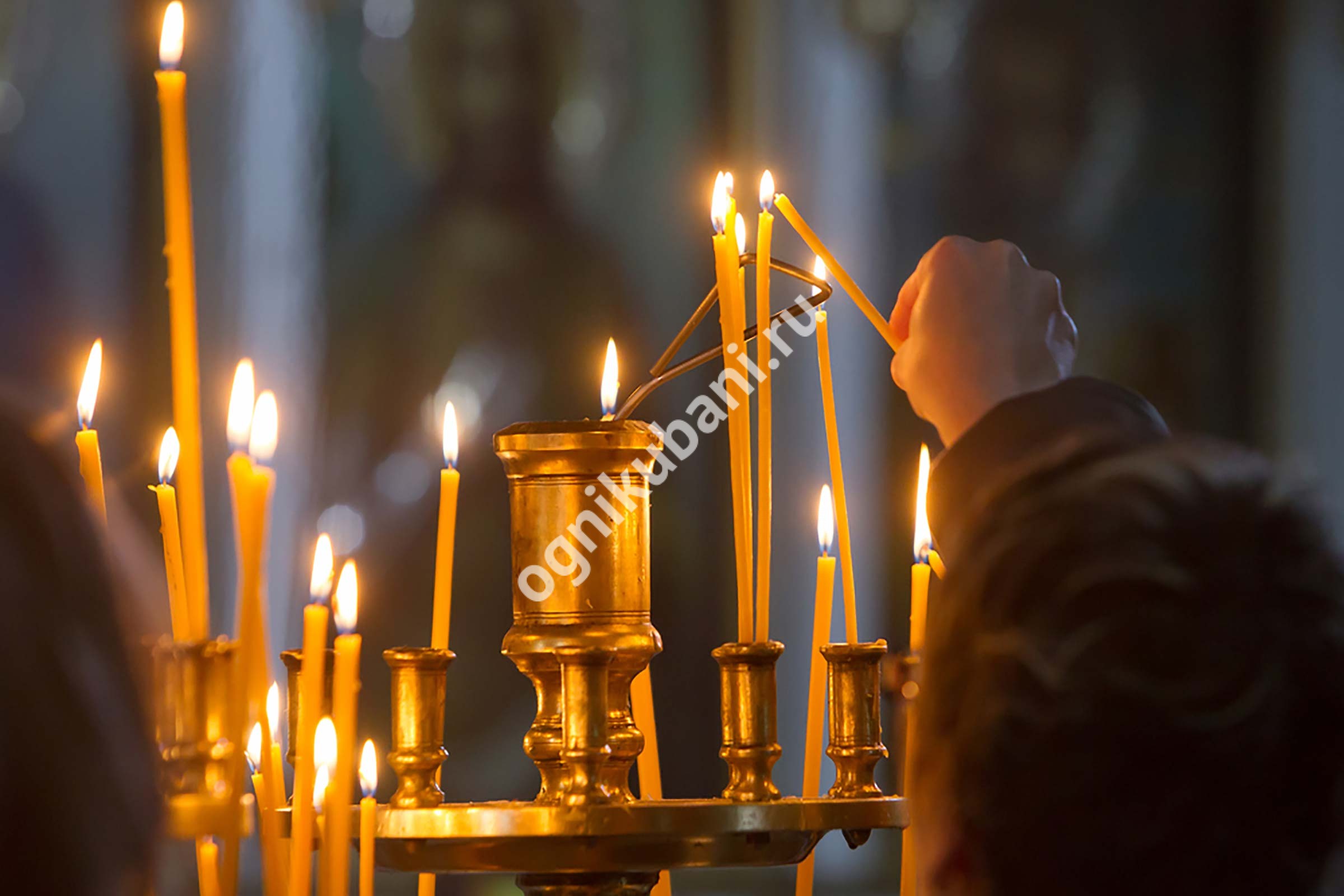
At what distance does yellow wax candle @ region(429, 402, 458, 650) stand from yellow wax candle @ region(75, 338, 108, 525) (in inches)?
5.4

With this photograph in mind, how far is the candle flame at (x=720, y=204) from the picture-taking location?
2.15ft

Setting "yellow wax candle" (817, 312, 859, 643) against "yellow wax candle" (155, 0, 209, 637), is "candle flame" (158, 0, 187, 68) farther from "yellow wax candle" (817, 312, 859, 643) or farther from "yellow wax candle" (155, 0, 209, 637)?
"yellow wax candle" (817, 312, 859, 643)

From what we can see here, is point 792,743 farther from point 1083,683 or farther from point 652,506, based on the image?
point 1083,683

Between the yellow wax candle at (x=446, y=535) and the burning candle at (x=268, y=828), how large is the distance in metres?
0.09

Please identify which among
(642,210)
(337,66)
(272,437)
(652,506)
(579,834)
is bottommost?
(579,834)

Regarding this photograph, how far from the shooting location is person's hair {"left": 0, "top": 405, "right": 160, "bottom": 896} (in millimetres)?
299

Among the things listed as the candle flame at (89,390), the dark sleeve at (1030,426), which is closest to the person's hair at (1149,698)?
the dark sleeve at (1030,426)

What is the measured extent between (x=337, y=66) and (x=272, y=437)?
0.89 m

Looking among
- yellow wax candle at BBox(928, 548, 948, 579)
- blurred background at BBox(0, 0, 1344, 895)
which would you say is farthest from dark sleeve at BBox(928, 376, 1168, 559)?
blurred background at BBox(0, 0, 1344, 895)

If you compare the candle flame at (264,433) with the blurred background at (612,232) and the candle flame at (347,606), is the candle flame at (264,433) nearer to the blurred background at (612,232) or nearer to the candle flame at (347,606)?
the candle flame at (347,606)

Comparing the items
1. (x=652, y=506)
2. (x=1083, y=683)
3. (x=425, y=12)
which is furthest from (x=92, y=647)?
(x=425, y=12)

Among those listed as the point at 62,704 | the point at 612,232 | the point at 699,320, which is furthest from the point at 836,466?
the point at 612,232

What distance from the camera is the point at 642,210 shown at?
143cm

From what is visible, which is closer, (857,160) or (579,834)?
(579,834)
